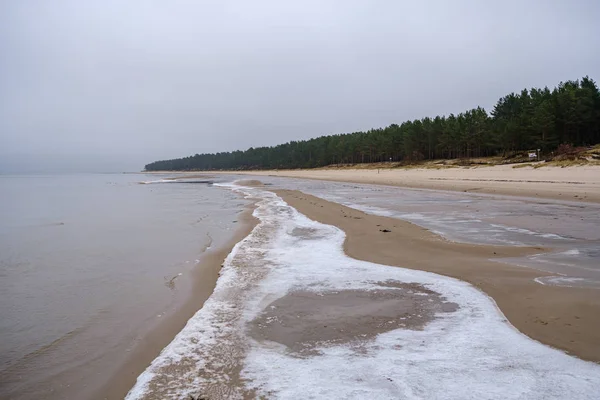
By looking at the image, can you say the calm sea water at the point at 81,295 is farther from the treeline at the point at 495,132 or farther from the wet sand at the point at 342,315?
the treeline at the point at 495,132

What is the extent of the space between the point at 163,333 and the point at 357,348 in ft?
7.13

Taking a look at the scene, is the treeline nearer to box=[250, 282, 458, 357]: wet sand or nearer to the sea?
the sea

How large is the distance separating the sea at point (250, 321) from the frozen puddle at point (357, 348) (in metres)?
0.02

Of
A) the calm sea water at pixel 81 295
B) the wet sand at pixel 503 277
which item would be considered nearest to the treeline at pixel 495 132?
the wet sand at pixel 503 277

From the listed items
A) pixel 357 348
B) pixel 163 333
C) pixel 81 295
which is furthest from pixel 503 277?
pixel 81 295

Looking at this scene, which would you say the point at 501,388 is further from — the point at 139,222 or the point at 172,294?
the point at 139,222

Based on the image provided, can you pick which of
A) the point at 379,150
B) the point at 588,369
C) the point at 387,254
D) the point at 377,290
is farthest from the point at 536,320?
Result: the point at 379,150

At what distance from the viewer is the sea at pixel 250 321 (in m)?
2.94

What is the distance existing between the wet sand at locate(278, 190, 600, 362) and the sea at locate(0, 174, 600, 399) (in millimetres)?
266

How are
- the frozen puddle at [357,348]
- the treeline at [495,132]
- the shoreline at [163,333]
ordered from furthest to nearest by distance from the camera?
the treeline at [495,132], the shoreline at [163,333], the frozen puddle at [357,348]

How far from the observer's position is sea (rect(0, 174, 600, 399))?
116 inches

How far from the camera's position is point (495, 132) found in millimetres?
52125

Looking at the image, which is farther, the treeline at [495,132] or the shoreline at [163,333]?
the treeline at [495,132]

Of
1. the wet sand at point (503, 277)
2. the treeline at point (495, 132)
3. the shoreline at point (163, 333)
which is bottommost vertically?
the wet sand at point (503, 277)
